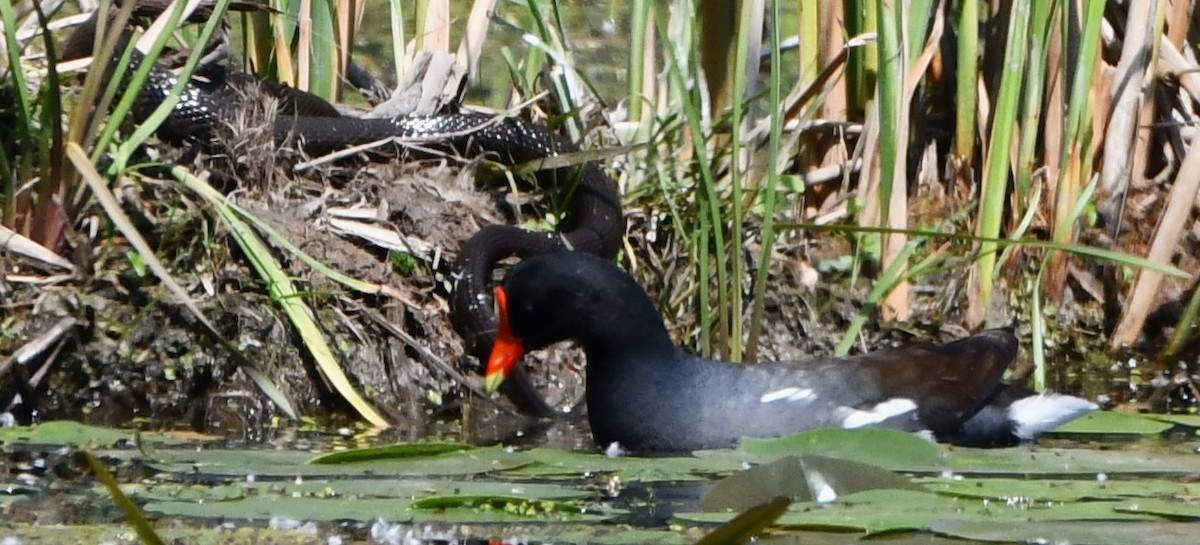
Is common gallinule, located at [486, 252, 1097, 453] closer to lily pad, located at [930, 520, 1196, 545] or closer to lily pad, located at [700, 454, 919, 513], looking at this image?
lily pad, located at [700, 454, 919, 513]

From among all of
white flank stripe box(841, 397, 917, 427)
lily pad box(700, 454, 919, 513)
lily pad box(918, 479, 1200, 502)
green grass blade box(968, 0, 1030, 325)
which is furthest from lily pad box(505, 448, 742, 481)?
green grass blade box(968, 0, 1030, 325)

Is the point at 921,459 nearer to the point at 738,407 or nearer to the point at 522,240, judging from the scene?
the point at 738,407

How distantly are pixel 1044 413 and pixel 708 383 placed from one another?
3.25 feet

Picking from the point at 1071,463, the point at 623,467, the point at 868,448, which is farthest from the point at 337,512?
the point at 1071,463

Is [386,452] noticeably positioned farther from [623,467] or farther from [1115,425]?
[1115,425]

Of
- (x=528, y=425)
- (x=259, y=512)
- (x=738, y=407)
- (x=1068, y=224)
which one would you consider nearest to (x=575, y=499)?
(x=259, y=512)

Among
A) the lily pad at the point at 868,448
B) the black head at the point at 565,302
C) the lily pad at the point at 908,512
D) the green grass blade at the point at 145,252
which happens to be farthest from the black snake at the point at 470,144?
the lily pad at the point at 908,512

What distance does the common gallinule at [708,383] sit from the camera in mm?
4742

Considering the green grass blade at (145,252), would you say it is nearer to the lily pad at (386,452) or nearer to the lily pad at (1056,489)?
the lily pad at (386,452)

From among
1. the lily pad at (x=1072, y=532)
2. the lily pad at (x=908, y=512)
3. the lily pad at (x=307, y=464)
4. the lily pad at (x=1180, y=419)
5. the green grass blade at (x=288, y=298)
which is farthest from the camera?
the green grass blade at (x=288, y=298)

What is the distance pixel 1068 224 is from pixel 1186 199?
520 millimetres

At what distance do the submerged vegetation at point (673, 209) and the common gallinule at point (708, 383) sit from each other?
352 millimetres

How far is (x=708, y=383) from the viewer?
4773 mm

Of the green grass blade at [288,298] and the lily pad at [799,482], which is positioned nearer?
the lily pad at [799,482]
